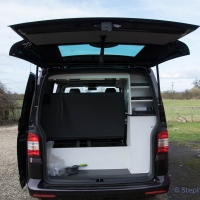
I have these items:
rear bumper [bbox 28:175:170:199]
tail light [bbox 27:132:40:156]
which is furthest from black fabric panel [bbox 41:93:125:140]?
rear bumper [bbox 28:175:170:199]

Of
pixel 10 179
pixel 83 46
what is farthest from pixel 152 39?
pixel 10 179

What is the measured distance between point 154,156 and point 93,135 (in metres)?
1.12

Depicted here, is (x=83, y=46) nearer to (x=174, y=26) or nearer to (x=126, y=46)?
(x=126, y=46)

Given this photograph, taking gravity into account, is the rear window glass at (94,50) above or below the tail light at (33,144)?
above

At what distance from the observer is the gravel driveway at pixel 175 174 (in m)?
3.89

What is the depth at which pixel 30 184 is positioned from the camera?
2893 millimetres

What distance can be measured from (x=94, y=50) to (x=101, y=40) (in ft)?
1.78

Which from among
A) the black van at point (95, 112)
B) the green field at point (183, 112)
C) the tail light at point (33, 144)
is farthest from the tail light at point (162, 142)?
the green field at point (183, 112)

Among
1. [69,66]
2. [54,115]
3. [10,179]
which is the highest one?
[69,66]

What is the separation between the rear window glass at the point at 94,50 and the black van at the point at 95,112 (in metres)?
0.01

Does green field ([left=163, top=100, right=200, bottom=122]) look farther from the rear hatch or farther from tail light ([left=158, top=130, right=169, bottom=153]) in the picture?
tail light ([left=158, top=130, right=169, bottom=153])

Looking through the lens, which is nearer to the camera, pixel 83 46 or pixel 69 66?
pixel 83 46

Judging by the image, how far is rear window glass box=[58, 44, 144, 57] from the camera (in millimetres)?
3218

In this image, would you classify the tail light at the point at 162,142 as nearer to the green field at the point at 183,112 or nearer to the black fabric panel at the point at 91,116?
the black fabric panel at the point at 91,116
